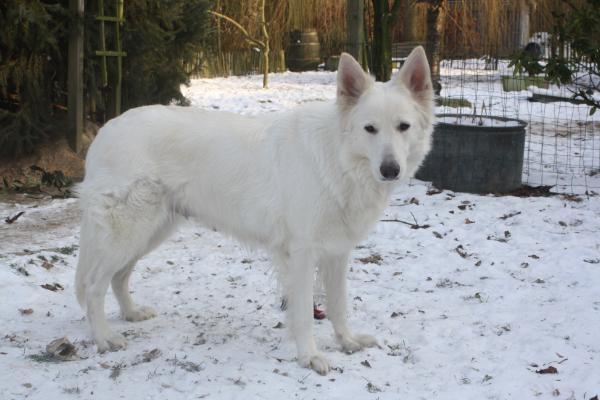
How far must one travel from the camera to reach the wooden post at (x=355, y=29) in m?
8.30

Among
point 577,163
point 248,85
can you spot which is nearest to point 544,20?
point 248,85

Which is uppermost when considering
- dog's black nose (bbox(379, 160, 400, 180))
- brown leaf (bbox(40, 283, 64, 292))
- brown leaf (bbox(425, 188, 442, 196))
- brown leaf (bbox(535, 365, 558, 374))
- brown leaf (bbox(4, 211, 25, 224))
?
dog's black nose (bbox(379, 160, 400, 180))

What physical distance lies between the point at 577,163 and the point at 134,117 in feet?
18.7

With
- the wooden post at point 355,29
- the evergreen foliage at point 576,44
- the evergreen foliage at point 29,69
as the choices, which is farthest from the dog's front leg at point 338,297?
the wooden post at point 355,29

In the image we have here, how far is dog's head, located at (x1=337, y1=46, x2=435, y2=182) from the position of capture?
125 inches

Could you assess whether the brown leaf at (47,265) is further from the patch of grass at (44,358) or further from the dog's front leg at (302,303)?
the dog's front leg at (302,303)

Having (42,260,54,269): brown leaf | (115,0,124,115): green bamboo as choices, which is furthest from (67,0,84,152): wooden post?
(42,260,54,269): brown leaf

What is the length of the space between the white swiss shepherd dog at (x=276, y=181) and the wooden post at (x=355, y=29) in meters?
4.84

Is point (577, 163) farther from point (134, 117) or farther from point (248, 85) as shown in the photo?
point (248, 85)

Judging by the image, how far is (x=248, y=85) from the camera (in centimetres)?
1313

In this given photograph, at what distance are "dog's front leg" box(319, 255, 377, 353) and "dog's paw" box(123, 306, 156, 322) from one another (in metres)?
1.10

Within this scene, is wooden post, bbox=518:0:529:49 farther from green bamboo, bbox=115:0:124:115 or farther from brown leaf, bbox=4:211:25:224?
brown leaf, bbox=4:211:25:224

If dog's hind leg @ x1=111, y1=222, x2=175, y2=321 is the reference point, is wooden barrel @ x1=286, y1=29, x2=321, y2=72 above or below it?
above

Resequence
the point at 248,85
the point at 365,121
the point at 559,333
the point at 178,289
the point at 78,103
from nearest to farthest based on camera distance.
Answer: the point at 365,121 < the point at 559,333 < the point at 178,289 < the point at 78,103 < the point at 248,85
